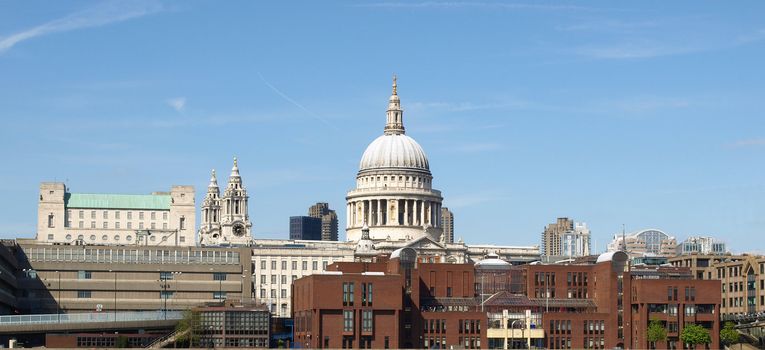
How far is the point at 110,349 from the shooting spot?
197 metres

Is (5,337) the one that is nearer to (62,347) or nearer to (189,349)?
(62,347)

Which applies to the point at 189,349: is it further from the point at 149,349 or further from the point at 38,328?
the point at 38,328

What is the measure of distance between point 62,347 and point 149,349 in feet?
32.8

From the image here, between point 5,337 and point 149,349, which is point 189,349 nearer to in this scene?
point 149,349

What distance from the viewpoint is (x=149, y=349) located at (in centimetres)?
19950

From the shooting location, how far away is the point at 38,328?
198500mm

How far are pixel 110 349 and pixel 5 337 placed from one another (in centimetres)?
1313

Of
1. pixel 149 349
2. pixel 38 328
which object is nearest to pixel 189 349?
pixel 149 349

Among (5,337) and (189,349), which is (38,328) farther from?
(189,349)

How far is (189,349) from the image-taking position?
7771 inches

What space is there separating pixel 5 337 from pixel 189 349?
71.6 ft

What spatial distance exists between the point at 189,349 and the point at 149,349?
533 centimetres

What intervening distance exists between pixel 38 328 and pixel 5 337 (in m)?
4.43

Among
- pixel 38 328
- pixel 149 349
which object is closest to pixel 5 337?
pixel 38 328
